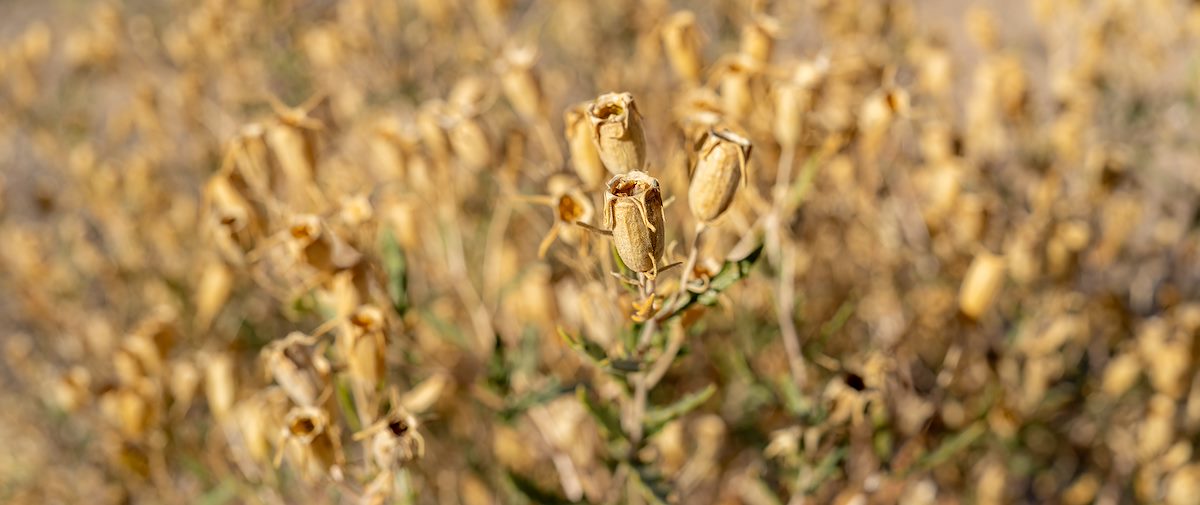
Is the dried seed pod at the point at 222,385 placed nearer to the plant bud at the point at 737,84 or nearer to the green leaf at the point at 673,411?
the green leaf at the point at 673,411

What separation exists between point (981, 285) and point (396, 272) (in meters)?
0.79

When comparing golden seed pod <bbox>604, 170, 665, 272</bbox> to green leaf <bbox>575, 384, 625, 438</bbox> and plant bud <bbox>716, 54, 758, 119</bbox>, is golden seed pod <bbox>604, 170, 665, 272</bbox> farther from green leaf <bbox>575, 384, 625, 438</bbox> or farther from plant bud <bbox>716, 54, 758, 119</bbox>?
plant bud <bbox>716, 54, 758, 119</bbox>

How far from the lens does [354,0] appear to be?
221 cm

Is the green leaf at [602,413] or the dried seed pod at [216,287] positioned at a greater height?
the green leaf at [602,413]

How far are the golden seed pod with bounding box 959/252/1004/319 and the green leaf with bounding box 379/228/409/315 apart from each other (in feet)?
2.55

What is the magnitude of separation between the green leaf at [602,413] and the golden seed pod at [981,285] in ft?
1.85

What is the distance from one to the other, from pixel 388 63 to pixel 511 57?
1.19 meters

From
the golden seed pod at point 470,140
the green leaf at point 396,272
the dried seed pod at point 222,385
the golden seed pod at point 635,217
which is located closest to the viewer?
the golden seed pod at point 635,217

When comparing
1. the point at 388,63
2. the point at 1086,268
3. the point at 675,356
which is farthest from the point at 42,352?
the point at 1086,268

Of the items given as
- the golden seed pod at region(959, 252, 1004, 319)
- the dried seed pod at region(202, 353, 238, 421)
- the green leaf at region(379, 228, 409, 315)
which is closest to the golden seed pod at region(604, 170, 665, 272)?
the green leaf at region(379, 228, 409, 315)

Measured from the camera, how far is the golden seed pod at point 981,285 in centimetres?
128

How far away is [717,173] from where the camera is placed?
31.6 inches

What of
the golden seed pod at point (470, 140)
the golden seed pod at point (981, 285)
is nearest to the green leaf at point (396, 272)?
the golden seed pod at point (470, 140)

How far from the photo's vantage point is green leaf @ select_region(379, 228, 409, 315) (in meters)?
1.15
